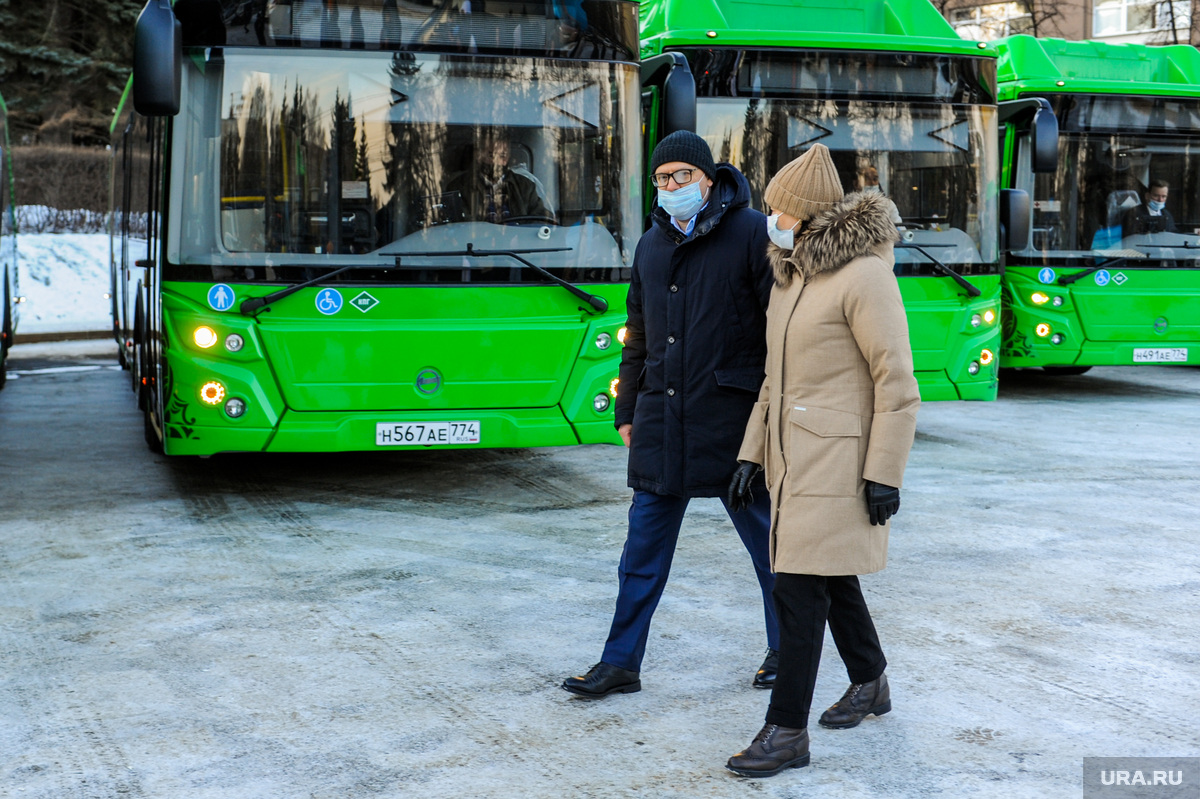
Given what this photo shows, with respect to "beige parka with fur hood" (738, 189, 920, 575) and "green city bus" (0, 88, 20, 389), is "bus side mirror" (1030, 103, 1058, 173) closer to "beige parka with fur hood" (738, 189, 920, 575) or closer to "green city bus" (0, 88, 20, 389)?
"beige parka with fur hood" (738, 189, 920, 575)

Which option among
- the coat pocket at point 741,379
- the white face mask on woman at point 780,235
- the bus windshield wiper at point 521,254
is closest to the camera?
the white face mask on woman at point 780,235

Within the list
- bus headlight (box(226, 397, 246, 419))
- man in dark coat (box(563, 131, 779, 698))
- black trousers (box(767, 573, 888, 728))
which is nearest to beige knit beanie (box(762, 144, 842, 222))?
man in dark coat (box(563, 131, 779, 698))

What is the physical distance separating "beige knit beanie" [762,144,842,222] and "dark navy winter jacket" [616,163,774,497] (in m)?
0.41

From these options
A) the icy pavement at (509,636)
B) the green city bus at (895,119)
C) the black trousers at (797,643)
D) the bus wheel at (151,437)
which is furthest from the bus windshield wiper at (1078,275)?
the black trousers at (797,643)

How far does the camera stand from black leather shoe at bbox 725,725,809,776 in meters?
3.82

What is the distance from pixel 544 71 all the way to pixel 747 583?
3.18m

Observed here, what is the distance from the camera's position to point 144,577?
243 inches

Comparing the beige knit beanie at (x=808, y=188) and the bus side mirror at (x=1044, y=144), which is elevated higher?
the bus side mirror at (x=1044, y=144)

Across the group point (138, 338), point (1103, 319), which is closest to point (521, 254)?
point (138, 338)

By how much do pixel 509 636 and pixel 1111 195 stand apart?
30.5ft

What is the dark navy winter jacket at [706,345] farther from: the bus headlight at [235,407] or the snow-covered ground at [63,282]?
the snow-covered ground at [63,282]

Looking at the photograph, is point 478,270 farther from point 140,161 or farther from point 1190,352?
point 1190,352

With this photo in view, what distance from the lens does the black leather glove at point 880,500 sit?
12.4 feet

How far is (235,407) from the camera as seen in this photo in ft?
24.0
